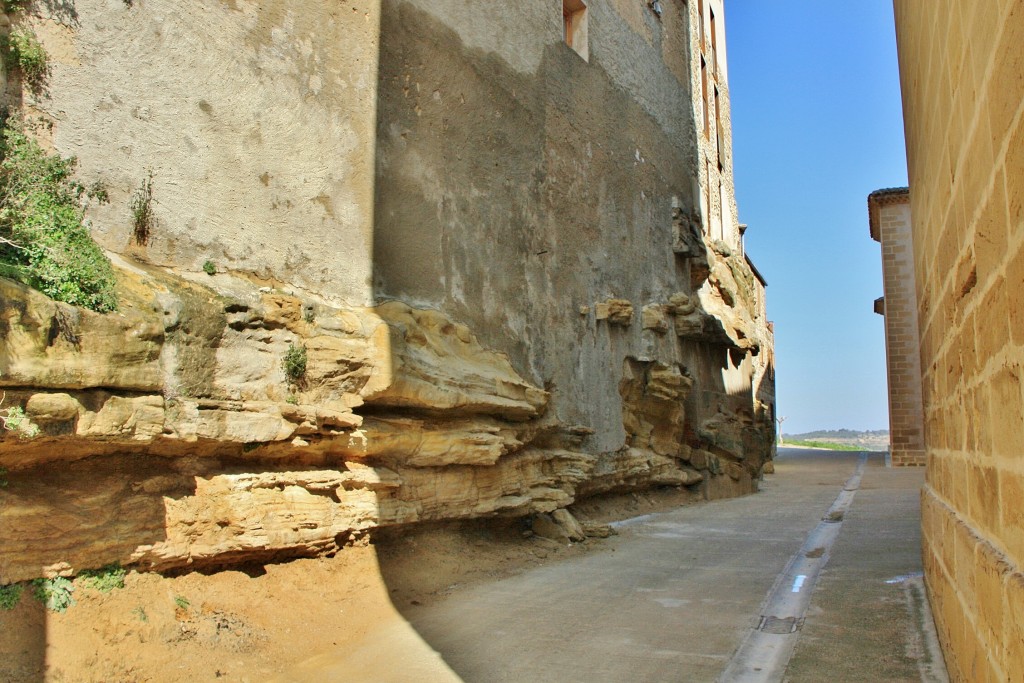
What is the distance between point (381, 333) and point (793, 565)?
15.7 ft

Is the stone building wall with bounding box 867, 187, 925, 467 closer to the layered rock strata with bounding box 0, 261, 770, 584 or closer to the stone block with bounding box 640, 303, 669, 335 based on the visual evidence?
the stone block with bounding box 640, 303, 669, 335

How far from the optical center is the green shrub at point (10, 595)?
4.49 metres

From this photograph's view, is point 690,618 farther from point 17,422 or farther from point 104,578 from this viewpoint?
point 17,422

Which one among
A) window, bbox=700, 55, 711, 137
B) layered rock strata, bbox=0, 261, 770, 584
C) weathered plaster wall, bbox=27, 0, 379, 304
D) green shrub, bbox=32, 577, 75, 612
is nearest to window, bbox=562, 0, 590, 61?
weathered plaster wall, bbox=27, 0, 379, 304

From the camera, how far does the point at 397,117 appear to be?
8.50m

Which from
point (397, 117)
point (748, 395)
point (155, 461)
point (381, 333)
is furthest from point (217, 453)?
point (748, 395)

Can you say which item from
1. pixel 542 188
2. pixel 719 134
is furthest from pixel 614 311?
pixel 719 134

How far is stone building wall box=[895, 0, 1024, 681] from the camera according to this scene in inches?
91.6

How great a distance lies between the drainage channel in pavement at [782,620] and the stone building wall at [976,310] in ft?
3.32

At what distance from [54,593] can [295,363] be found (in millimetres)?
2375

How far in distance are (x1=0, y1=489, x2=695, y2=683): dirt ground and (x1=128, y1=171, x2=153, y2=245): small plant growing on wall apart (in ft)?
8.27

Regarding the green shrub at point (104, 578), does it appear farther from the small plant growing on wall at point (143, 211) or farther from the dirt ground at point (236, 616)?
the small plant growing on wall at point (143, 211)

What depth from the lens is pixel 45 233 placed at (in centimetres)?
510

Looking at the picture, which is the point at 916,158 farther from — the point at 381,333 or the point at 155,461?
the point at 155,461
